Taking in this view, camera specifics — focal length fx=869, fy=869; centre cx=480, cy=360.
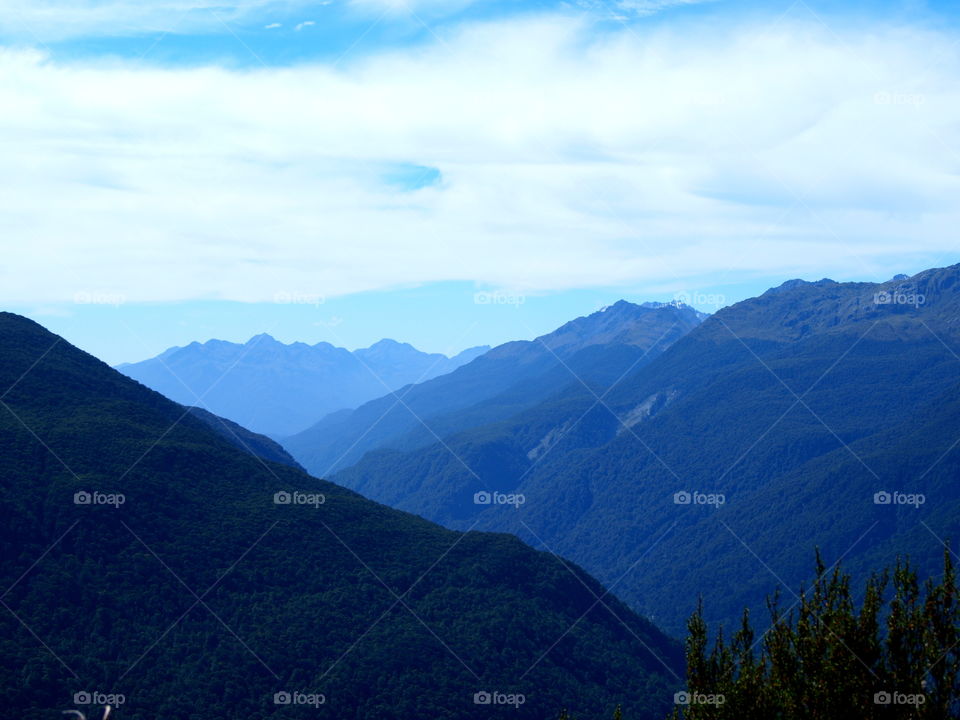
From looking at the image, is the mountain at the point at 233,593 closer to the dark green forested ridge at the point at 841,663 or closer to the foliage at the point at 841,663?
the dark green forested ridge at the point at 841,663

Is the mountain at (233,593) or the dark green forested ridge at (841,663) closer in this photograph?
the dark green forested ridge at (841,663)

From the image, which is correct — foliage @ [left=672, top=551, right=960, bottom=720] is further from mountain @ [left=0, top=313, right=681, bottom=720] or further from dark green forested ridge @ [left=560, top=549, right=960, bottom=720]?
mountain @ [left=0, top=313, right=681, bottom=720]

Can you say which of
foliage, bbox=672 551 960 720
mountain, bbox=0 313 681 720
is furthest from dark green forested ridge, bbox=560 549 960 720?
mountain, bbox=0 313 681 720

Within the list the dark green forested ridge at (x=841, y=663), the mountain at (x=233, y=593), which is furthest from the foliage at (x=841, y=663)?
the mountain at (x=233, y=593)

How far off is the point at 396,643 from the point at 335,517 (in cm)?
3801

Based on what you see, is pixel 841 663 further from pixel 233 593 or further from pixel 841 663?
pixel 233 593

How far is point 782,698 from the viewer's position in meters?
37.0

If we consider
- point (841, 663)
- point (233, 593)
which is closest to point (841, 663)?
point (841, 663)

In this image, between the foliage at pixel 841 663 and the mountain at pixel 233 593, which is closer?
the foliage at pixel 841 663

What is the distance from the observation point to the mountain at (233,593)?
12112 centimetres

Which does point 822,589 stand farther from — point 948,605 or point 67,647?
point 67,647

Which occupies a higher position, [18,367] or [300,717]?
[18,367]

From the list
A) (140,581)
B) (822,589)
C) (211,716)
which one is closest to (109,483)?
(140,581)

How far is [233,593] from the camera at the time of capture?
5674 inches
